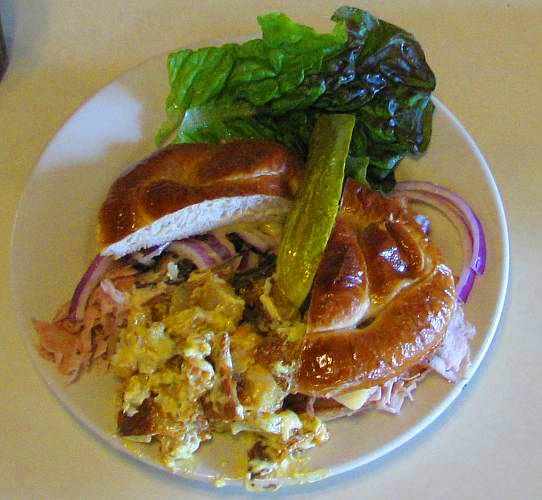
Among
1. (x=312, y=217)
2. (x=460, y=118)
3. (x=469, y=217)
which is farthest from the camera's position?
(x=460, y=118)

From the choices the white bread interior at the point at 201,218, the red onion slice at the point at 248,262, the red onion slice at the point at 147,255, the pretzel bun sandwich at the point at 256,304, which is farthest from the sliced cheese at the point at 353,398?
the red onion slice at the point at 147,255

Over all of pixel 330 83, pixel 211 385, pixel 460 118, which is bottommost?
pixel 211 385

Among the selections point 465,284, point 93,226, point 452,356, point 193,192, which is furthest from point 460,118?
point 93,226

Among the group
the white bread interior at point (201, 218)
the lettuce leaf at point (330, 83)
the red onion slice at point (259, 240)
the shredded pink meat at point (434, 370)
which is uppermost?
the lettuce leaf at point (330, 83)

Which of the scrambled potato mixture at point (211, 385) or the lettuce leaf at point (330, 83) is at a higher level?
the lettuce leaf at point (330, 83)

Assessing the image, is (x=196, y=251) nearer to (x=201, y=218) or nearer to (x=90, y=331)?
(x=201, y=218)

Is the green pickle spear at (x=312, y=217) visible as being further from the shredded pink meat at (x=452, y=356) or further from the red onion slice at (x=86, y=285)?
the red onion slice at (x=86, y=285)

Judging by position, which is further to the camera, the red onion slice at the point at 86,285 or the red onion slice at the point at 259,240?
the red onion slice at the point at 259,240
